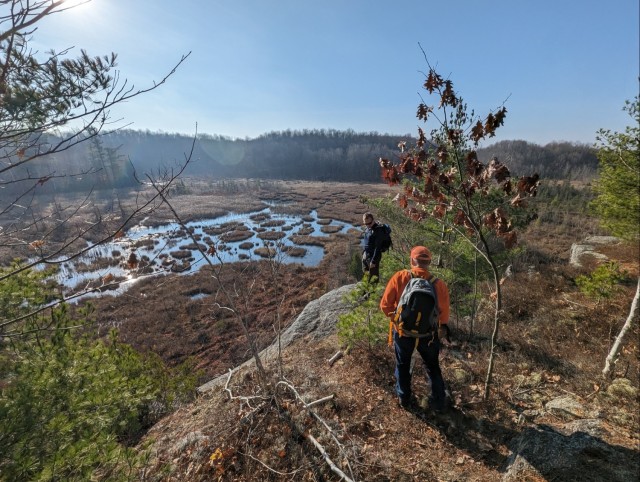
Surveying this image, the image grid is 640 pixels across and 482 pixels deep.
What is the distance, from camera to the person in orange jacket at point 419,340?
11.1ft

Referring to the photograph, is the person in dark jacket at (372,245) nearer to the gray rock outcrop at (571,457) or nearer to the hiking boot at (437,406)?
the hiking boot at (437,406)

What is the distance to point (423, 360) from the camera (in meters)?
3.57

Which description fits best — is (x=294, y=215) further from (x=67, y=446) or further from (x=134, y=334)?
(x=67, y=446)

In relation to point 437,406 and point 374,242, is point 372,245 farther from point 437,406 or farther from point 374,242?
point 437,406

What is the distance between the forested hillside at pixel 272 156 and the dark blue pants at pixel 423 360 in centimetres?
7807

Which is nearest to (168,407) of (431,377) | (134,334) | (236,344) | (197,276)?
(431,377)

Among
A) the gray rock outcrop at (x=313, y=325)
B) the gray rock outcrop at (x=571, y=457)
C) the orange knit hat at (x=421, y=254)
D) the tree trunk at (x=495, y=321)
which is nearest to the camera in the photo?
the gray rock outcrop at (x=571, y=457)

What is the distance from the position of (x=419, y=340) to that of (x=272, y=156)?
448ft

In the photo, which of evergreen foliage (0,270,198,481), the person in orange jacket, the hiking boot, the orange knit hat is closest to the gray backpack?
the person in orange jacket

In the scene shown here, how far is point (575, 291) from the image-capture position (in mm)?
9438

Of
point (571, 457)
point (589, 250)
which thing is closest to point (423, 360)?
point (571, 457)

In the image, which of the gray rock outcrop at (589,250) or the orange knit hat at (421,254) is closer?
the orange knit hat at (421,254)

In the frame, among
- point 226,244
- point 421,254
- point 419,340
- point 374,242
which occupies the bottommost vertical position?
point 226,244

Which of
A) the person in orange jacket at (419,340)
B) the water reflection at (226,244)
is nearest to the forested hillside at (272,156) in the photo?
the water reflection at (226,244)
